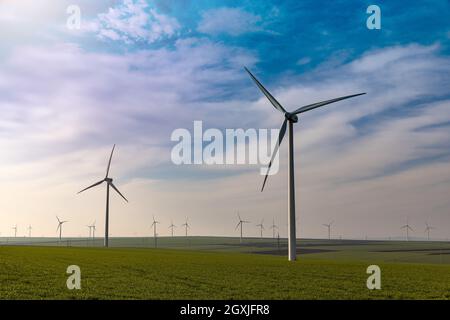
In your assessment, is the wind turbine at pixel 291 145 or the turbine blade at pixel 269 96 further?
the turbine blade at pixel 269 96

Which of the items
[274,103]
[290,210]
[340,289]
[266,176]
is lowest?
[340,289]

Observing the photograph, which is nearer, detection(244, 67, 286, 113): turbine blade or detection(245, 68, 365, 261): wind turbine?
detection(245, 68, 365, 261): wind turbine

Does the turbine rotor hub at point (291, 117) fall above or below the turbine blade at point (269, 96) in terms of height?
below

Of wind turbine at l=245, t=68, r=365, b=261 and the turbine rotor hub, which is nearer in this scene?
wind turbine at l=245, t=68, r=365, b=261

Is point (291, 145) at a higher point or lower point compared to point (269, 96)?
lower

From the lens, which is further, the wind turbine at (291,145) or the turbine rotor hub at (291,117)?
the turbine rotor hub at (291,117)

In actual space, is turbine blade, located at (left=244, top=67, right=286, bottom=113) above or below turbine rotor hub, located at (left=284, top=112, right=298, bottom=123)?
above

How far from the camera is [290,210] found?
177ft
